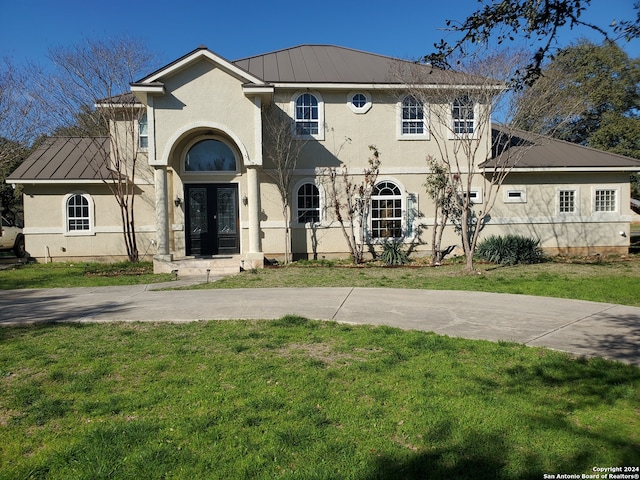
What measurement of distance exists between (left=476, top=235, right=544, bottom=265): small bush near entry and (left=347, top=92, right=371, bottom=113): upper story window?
689 centimetres

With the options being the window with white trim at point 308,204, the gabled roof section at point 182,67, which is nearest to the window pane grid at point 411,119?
the window with white trim at point 308,204

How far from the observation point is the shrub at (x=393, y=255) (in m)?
15.6

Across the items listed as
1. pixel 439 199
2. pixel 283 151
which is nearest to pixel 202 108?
pixel 283 151

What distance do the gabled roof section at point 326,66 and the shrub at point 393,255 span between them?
594 centimetres

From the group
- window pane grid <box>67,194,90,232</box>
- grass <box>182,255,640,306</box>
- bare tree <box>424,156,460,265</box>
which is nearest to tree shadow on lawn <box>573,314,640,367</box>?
grass <box>182,255,640,306</box>

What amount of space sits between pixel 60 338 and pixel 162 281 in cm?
Answer: 615

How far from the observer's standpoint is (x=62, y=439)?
11.2 ft

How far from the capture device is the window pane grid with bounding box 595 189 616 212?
57.3ft

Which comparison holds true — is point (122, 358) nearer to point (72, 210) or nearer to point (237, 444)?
point (237, 444)

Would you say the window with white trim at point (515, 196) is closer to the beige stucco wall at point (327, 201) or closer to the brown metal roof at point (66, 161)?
the beige stucco wall at point (327, 201)

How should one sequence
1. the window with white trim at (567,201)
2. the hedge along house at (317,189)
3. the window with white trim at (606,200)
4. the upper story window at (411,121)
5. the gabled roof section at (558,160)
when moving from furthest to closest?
the window with white trim at (606,200) < the window with white trim at (567,201) < the upper story window at (411,121) < the gabled roof section at (558,160) < the hedge along house at (317,189)

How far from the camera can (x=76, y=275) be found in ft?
44.2

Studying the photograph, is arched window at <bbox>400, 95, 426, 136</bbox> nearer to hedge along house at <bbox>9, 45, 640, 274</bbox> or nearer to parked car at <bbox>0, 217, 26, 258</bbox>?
hedge along house at <bbox>9, 45, 640, 274</bbox>

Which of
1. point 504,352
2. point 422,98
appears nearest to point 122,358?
point 504,352
